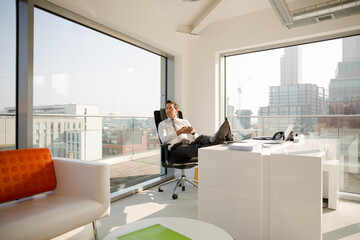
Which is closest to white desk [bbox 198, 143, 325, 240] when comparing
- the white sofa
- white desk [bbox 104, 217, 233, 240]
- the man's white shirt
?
white desk [bbox 104, 217, 233, 240]

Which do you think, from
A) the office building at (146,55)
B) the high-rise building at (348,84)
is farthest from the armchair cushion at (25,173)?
the high-rise building at (348,84)

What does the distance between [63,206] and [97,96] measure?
6.30ft

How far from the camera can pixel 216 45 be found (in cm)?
405

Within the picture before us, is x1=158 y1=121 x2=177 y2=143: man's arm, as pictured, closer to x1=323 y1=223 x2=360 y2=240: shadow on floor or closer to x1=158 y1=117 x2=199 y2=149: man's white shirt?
x1=158 y1=117 x2=199 y2=149: man's white shirt

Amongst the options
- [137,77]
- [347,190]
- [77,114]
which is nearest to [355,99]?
[347,190]

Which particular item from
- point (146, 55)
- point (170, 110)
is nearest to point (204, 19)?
point (146, 55)

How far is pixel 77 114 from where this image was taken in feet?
10.1

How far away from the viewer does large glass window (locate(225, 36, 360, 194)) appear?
10.5 feet

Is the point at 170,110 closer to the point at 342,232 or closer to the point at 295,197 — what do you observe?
the point at 295,197

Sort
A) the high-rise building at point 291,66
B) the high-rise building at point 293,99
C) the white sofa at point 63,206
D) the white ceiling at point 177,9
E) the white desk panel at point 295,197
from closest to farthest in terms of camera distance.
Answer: the white sofa at point 63,206 < the white desk panel at point 295,197 < the white ceiling at point 177,9 < the high-rise building at point 293,99 < the high-rise building at point 291,66

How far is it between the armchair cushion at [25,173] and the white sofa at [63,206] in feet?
0.18

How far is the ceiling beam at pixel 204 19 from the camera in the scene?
10.8 ft

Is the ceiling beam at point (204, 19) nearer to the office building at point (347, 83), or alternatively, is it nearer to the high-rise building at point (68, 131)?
the office building at point (347, 83)

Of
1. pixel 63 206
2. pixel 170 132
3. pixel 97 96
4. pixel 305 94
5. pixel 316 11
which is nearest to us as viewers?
pixel 63 206
